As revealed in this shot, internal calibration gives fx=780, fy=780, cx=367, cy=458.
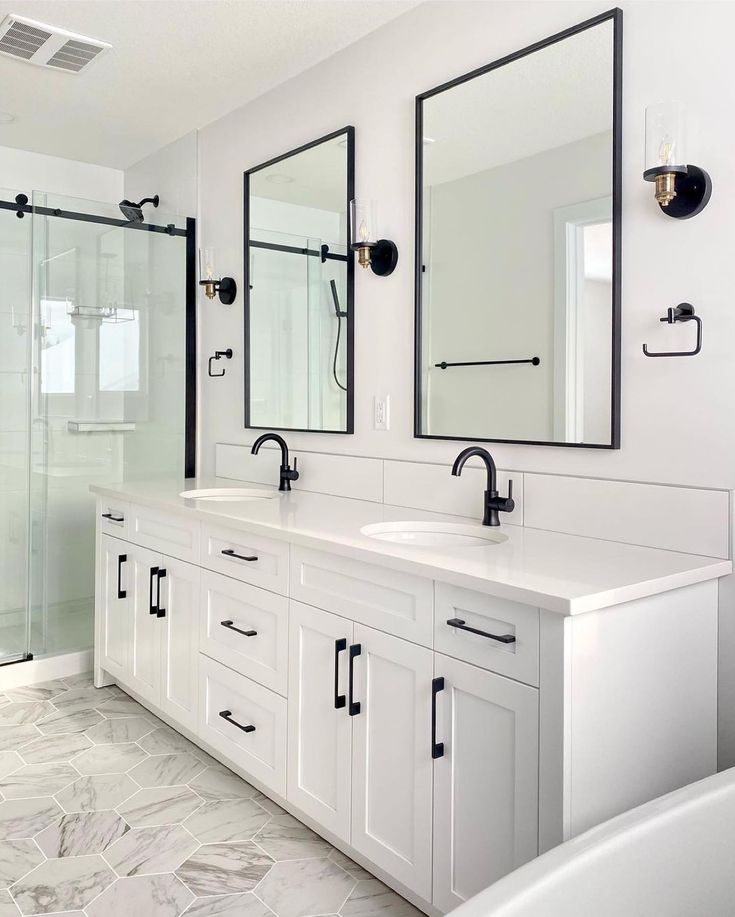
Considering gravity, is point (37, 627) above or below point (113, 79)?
below

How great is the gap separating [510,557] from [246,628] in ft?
3.03

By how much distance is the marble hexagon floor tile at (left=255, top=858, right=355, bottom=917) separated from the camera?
181 cm

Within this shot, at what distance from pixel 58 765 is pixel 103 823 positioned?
447mm

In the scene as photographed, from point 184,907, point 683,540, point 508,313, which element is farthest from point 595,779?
point 508,313

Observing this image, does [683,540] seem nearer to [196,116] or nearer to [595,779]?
[595,779]

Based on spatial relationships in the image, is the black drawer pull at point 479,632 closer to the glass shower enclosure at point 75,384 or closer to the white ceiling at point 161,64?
the white ceiling at point 161,64

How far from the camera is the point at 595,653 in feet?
4.71

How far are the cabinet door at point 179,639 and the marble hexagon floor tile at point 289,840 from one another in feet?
1.69

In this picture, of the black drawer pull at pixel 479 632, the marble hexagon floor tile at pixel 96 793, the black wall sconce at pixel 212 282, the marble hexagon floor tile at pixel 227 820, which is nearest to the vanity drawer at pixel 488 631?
the black drawer pull at pixel 479 632

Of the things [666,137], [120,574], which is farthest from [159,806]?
[666,137]

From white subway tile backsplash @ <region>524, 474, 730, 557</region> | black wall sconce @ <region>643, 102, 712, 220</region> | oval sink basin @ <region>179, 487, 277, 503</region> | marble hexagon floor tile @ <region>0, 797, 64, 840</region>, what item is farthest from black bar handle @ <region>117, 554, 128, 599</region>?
black wall sconce @ <region>643, 102, 712, 220</region>

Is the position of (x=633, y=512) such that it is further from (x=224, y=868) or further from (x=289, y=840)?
(x=224, y=868)

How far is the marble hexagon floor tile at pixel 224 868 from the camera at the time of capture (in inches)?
74.5

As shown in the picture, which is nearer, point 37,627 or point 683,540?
point 683,540
